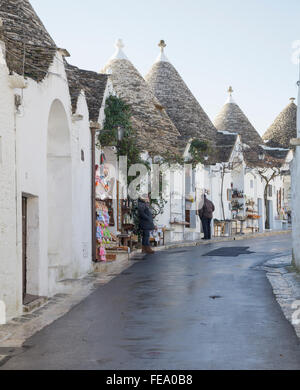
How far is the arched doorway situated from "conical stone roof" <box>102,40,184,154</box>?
12.6 m

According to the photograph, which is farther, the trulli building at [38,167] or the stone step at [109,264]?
the stone step at [109,264]

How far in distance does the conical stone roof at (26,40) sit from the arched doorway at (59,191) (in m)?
1.59

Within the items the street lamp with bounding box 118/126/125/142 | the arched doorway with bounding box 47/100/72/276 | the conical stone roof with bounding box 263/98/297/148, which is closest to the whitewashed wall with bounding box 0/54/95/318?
the arched doorway with bounding box 47/100/72/276

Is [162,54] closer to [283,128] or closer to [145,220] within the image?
[283,128]

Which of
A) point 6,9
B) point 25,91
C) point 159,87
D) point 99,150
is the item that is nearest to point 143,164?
point 99,150

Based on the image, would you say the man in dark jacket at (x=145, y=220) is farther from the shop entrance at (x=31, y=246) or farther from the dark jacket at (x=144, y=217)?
the shop entrance at (x=31, y=246)

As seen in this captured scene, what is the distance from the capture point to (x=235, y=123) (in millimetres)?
43406

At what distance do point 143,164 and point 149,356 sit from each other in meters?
15.3

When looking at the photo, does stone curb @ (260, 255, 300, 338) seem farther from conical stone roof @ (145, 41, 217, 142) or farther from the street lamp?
conical stone roof @ (145, 41, 217, 142)

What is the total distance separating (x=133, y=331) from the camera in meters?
7.88

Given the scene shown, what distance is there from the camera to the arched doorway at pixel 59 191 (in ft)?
44.2

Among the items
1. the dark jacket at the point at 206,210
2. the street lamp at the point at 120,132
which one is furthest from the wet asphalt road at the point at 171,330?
the dark jacket at the point at 206,210

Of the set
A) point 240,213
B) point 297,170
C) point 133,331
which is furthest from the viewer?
point 240,213

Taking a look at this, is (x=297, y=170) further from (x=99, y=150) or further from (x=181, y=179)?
(x=181, y=179)
